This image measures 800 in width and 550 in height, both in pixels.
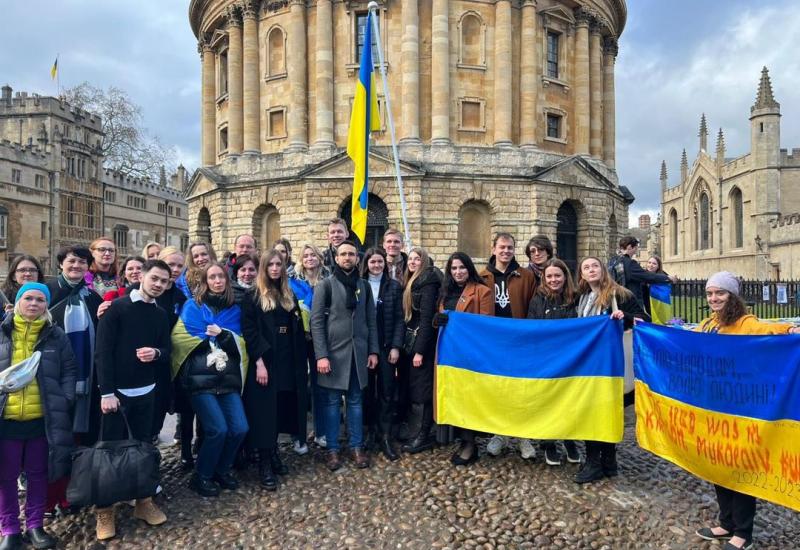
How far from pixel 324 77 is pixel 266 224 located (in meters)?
7.59

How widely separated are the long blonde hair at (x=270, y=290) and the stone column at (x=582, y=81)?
25.4m

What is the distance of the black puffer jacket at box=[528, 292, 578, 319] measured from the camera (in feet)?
20.2

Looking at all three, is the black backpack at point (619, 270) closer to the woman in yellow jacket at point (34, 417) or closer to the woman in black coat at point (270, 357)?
the woman in black coat at point (270, 357)

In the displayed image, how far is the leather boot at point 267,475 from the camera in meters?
5.65

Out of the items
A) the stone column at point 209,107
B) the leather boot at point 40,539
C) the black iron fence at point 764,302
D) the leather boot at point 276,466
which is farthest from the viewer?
the stone column at point 209,107

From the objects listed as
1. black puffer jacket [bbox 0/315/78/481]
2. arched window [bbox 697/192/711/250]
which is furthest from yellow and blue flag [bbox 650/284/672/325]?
arched window [bbox 697/192/711/250]

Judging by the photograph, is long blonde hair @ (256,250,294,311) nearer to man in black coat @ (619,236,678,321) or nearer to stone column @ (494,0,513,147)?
man in black coat @ (619,236,678,321)

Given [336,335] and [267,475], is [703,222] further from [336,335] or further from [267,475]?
[267,475]

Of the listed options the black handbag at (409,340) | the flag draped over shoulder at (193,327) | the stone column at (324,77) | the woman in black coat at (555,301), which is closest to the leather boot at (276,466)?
the flag draped over shoulder at (193,327)

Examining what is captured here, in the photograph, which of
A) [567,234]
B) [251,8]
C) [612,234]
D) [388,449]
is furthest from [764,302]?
[251,8]

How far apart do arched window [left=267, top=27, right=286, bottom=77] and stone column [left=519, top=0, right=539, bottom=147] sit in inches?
459

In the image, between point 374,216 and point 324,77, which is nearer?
point 374,216

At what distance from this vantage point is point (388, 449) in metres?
6.57

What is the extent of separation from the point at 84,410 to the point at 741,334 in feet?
19.4
